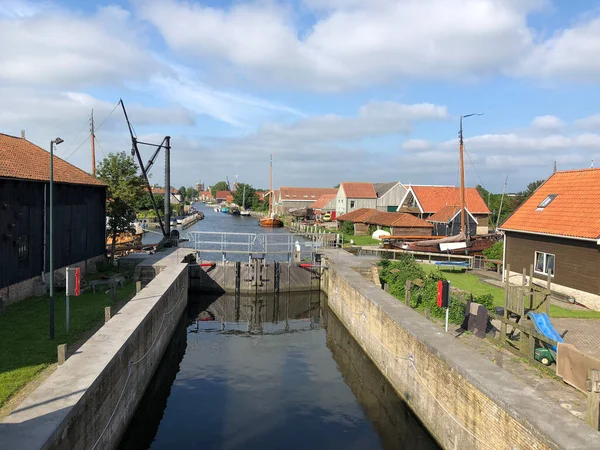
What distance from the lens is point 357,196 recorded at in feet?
244

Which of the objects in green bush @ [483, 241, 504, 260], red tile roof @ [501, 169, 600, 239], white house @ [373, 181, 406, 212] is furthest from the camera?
white house @ [373, 181, 406, 212]

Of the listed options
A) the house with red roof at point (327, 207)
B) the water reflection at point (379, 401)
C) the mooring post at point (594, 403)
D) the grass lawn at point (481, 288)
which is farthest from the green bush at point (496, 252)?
the house with red roof at point (327, 207)

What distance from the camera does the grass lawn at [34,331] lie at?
1077 centimetres

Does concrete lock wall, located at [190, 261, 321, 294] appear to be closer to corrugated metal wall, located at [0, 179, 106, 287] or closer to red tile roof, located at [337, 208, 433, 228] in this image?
corrugated metal wall, located at [0, 179, 106, 287]

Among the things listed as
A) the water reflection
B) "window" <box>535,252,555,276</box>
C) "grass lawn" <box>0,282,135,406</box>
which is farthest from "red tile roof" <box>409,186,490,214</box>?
"grass lawn" <box>0,282,135,406</box>

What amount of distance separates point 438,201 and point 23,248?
160 ft

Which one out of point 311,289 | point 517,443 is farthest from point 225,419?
point 311,289

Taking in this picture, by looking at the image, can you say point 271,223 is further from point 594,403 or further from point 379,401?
point 594,403

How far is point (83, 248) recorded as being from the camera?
24.8 meters

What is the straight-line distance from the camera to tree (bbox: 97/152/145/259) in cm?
3019

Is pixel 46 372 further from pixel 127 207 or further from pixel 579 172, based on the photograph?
pixel 579 172

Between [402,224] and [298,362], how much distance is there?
1253 inches

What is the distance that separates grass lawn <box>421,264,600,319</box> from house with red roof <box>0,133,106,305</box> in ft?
61.0

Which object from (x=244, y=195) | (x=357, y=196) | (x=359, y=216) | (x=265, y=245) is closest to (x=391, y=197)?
(x=357, y=196)
